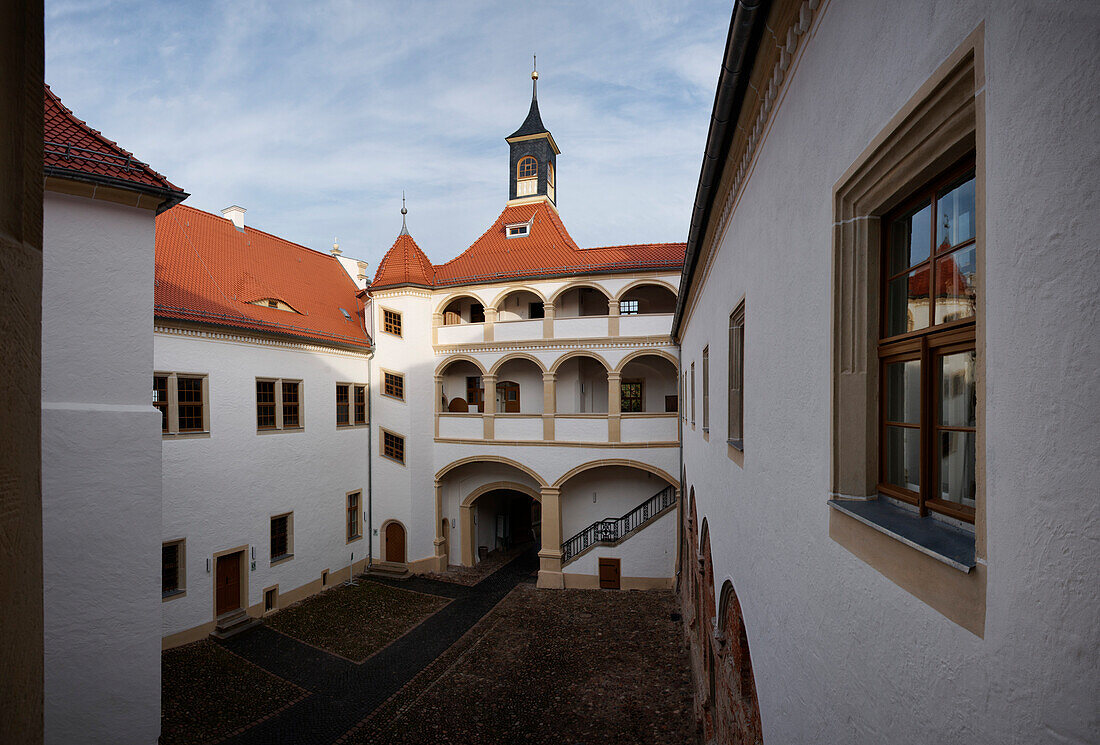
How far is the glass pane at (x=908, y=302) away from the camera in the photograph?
2061 millimetres

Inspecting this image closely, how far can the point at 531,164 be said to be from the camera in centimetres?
2647

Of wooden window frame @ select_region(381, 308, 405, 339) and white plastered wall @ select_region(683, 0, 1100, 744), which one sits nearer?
white plastered wall @ select_region(683, 0, 1100, 744)

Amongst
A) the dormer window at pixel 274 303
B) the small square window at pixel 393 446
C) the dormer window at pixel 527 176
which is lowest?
the small square window at pixel 393 446

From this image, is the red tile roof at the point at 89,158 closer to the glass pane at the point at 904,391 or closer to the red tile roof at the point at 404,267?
the glass pane at the point at 904,391

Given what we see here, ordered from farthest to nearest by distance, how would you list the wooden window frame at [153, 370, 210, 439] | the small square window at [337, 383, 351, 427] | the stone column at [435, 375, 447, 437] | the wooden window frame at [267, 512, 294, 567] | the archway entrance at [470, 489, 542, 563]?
the archway entrance at [470, 489, 542, 563] → the stone column at [435, 375, 447, 437] → the small square window at [337, 383, 351, 427] → the wooden window frame at [267, 512, 294, 567] → the wooden window frame at [153, 370, 210, 439]

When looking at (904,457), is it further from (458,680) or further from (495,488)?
(495,488)

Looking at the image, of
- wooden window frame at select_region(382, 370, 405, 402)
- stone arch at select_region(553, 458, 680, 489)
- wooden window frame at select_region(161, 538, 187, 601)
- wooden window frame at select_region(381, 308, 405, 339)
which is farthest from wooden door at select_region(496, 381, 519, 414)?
wooden window frame at select_region(161, 538, 187, 601)

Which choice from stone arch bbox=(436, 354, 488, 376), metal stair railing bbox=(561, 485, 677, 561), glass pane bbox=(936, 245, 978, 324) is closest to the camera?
glass pane bbox=(936, 245, 978, 324)

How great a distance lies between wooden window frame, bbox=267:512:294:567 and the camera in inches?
657

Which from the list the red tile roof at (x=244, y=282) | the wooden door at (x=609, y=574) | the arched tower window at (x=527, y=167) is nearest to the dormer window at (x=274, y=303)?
the red tile roof at (x=244, y=282)

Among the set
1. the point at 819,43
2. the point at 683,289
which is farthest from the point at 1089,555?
the point at 683,289

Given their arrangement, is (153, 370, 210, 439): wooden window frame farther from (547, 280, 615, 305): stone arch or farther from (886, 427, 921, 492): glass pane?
(886, 427, 921, 492): glass pane

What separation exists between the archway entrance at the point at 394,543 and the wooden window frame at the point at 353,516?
98 cm

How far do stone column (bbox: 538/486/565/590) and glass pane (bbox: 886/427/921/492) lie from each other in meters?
17.3
